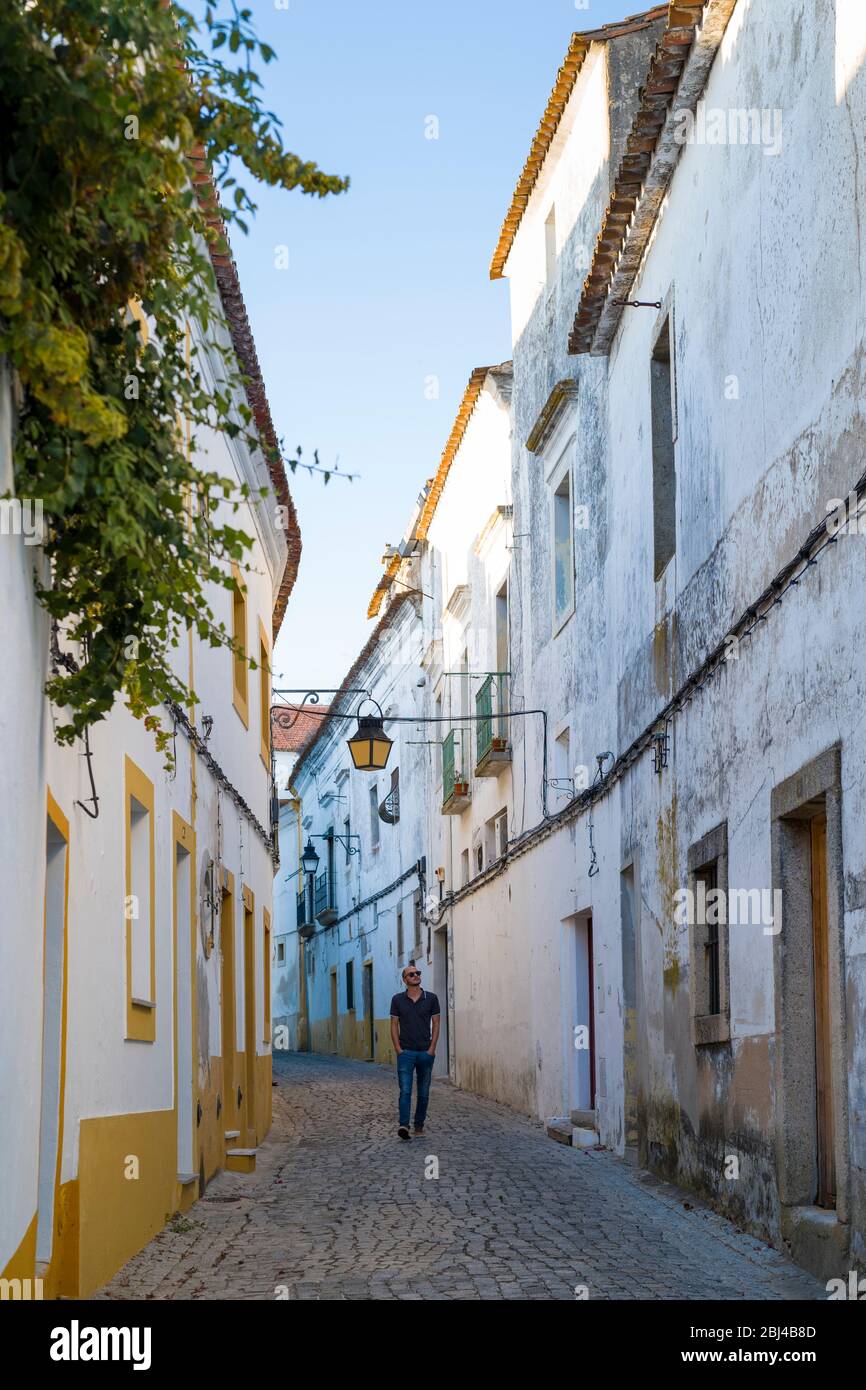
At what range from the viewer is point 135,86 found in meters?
5.00

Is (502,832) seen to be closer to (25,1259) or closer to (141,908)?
(141,908)

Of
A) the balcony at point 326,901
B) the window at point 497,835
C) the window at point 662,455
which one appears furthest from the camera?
the balcony at point 326,901

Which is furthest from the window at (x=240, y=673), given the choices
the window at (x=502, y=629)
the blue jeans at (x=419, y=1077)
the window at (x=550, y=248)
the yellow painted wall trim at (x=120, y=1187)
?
the window at (x=502, y=629)

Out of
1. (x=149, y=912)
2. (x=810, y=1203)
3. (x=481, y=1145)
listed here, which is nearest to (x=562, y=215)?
(x=481, y=1145)

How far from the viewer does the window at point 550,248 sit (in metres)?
18.1

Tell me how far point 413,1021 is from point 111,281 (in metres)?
10.8

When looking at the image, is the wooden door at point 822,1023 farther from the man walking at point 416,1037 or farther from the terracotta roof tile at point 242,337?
the man walking at point 416,1037

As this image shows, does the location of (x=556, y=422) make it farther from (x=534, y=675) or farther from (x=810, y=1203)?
(x=810, y=1203)

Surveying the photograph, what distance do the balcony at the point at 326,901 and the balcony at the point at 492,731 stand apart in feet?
58.3

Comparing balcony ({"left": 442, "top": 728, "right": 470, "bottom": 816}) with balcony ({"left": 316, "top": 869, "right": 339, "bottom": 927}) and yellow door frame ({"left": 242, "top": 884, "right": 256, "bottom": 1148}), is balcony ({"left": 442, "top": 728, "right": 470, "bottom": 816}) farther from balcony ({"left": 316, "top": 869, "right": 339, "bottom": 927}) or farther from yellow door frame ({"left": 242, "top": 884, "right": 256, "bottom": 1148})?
balcony ({"left": 316, "top": 869, "right": 339, "bottom": 927})

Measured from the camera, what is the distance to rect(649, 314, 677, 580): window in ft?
40.5

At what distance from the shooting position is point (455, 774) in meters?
24.0

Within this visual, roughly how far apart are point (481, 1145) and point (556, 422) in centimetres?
682
